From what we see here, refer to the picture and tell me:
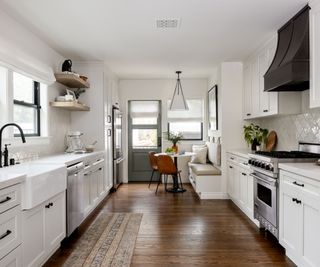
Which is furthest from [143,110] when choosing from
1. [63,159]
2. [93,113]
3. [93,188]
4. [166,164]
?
[63,159]

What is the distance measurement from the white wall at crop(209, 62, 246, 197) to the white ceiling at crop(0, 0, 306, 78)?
297 millimetres

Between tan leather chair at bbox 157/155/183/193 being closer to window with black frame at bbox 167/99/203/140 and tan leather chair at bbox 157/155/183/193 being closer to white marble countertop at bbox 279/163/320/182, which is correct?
window with black frame at bbox 167/99/203/140

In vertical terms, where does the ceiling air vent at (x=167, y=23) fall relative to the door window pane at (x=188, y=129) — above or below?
above

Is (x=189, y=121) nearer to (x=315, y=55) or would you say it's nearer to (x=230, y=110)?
(x=230, y=110)

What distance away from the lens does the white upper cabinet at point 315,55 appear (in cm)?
262

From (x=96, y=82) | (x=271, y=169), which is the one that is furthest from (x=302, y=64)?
(x=96, y=82)

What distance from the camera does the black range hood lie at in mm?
2814

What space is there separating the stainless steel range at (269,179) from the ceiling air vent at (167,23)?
1.82 m

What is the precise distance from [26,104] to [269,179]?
10.1 feet

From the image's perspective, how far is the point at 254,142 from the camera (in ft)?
14.6

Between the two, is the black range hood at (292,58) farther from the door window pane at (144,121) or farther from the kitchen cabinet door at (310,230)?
the door window pane at (144,121)

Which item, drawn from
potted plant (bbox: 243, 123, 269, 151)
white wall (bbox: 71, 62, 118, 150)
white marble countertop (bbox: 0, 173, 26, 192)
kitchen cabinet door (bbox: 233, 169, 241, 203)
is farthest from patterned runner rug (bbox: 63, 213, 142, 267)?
potted plant (bbox: 243, 123, 269, 151)

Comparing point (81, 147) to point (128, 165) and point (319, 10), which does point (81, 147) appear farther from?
point (319, 10)

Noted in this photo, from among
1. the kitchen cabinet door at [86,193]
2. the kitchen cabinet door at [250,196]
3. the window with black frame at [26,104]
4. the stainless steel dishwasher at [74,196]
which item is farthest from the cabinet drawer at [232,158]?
the window with black frame at [26,104]
